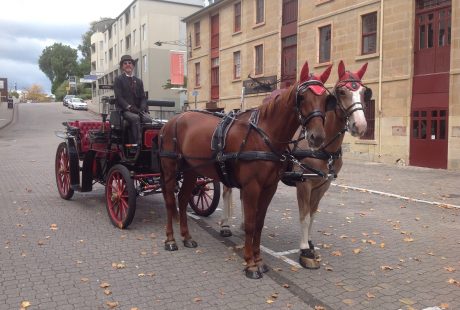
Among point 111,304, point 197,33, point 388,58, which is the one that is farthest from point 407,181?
point 197,33

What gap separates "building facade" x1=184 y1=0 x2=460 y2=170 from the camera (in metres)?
15.9

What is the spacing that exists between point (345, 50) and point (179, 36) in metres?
29.4

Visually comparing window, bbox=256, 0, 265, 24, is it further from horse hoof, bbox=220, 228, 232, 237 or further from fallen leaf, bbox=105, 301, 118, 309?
fallen leaf, bbox=105, 301, 118, 309

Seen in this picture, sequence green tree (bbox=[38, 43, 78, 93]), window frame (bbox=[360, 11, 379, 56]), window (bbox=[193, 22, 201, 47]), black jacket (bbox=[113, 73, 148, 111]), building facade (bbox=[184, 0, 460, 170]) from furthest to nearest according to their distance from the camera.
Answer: green tree (bbox=[38, 43, 78, 93])
window (bbox=[193, 22, 201, 47])
window frame (bbox=[360, 11, 379, 56])
building facade (bbox=[184, 0, 460, 170])
black jacket (bbox=[113, 73, 148, 111])

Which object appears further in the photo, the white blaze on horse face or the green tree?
the green tree

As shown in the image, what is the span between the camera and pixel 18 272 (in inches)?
192

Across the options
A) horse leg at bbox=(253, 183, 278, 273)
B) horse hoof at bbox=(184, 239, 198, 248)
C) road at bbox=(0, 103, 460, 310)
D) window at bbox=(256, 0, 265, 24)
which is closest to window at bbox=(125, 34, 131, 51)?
window at bbox=(256, 0, 265, 24)

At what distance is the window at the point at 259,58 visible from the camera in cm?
2536

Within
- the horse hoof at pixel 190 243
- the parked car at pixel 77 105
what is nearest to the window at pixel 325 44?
the horse hoof at pixel 190 243

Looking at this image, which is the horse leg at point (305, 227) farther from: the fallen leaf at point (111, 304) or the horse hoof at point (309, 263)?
the fallen leaf at point (111, 304)

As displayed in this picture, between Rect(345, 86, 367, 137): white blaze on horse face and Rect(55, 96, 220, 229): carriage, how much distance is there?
2903 millimetres

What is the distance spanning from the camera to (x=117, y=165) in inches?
268

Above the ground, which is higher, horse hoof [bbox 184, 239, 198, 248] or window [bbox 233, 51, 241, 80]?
window [bbox 233, 51, 241, 80]

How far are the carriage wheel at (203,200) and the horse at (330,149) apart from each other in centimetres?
234
